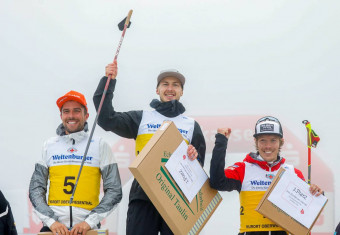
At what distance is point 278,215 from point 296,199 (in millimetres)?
135

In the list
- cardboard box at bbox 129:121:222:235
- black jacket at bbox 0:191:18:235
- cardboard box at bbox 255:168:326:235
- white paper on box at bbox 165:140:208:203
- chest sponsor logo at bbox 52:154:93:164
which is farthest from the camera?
black jacket at bbox 0:191:18:235

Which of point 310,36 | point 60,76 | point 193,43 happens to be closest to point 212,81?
point 193,43

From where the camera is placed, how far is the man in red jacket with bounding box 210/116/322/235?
192 cm

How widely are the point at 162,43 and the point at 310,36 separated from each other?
0.88 m

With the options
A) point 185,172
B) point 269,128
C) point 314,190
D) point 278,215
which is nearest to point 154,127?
point 185,172

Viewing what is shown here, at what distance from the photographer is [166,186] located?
1631mm

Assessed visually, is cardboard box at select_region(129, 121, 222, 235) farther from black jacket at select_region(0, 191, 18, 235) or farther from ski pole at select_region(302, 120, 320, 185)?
black jacket at select_region(0, 191, 18, 235)

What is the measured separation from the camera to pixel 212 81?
95.8 inches

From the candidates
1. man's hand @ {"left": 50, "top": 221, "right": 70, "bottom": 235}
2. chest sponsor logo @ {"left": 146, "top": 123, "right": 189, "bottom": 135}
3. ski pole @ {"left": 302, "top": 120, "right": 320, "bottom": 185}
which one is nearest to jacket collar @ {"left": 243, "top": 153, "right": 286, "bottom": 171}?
ski pole @ {"left": 302, "top": 120, "right": 320, "bottom": 185}

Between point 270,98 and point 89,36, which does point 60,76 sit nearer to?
point 89,36

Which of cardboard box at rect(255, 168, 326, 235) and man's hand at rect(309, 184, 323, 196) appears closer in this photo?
cardboard box at rect(255, 168, 326, 235)

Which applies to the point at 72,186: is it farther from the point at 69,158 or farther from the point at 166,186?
the point at 166,186

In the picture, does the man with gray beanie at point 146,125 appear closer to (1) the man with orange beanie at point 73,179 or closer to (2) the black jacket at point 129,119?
(2) the black jacket at point 129,119

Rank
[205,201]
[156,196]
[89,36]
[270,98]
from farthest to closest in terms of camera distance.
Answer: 1. [89,36]
2. [270,98]
3. [205,201]
4. [156,196]
